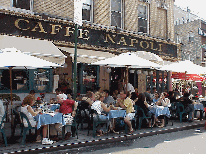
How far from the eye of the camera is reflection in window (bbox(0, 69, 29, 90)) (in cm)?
1092

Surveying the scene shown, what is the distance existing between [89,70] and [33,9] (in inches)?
176

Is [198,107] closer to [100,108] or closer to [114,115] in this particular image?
[114,115]

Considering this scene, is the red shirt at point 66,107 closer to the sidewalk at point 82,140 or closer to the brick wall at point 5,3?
the sidewalk at point 82,140

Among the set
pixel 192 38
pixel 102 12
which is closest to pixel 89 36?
pixel 102 12

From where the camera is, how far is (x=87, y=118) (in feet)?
27.5

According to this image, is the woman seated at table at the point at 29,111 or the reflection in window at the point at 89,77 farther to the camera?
the reflection in window at the point at 89,77

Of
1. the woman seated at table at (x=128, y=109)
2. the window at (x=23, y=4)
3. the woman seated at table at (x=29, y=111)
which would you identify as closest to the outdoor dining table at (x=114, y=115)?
the woman seated at table at (x=128, y=109)

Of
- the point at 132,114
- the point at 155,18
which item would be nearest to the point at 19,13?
the point at 132,114

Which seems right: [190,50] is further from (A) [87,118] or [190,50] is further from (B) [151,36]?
(A) [87,118]

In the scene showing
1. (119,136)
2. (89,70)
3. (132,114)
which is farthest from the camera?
(89,70)

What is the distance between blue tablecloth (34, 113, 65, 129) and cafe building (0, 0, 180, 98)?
3768 millimetres

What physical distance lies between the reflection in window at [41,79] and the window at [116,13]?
557 cm

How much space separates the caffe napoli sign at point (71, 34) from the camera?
11203mm

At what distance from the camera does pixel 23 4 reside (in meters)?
11.9
